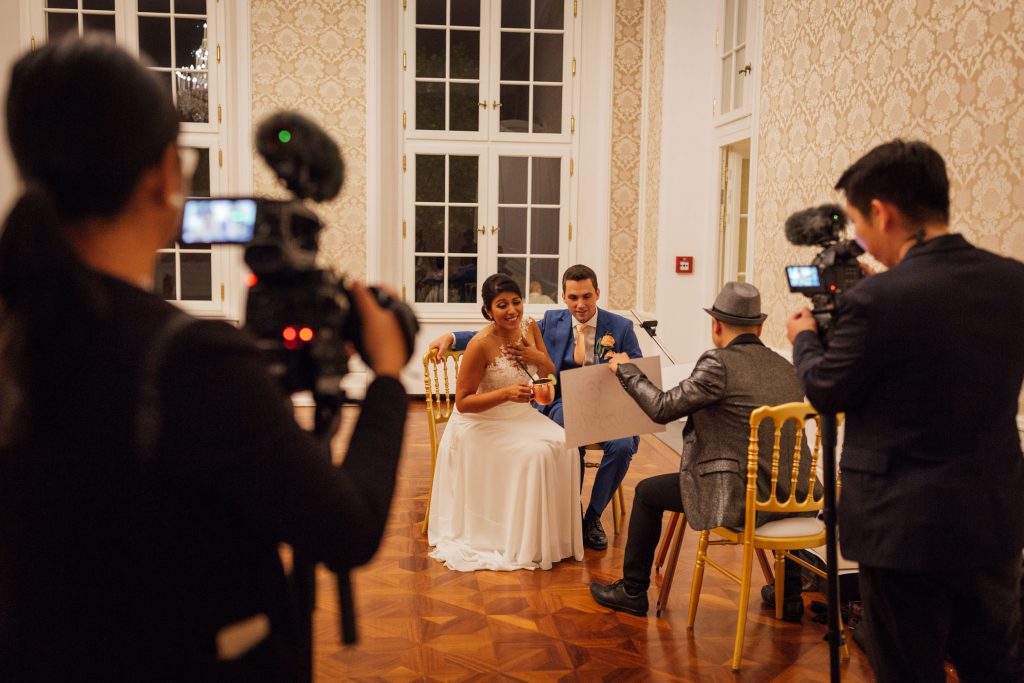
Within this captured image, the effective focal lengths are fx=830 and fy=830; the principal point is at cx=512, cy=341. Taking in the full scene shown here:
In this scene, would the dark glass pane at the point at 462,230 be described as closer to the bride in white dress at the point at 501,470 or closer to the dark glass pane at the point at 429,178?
the dark glass pane at the point at 429,178

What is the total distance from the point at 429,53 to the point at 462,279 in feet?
6.95

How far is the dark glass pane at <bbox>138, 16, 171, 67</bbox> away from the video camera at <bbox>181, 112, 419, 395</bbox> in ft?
24.4

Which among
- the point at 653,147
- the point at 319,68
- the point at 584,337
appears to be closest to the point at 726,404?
the point at 584,337

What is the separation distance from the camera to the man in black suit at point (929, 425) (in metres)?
1.63

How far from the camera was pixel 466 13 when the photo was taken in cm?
772

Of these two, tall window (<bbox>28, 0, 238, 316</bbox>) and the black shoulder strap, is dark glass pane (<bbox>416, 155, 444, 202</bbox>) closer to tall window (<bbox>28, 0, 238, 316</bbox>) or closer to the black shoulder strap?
tall window (<bbox>28, 0, 238, 316</bbox>)

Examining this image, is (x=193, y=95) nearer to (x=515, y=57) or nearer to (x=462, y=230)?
(x=462, y=230)

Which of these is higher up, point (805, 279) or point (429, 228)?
point (429, 228)

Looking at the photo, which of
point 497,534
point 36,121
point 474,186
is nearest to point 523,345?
point 497,534

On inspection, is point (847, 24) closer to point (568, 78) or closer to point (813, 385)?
point (813, 385)

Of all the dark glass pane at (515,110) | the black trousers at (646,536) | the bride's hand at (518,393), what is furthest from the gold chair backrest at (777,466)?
the dark glass pane at (515,110)

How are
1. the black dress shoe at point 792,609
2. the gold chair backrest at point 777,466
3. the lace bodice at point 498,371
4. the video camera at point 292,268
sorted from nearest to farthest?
1. the video camera at point 292,268
2. the gold chair backrest at point 777,466
3. the black dress shoe at point 792,609
4. the lace bodice at point 498,371

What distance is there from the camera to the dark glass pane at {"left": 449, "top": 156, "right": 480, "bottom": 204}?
7828 millimetres

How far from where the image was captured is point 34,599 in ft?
2.52
